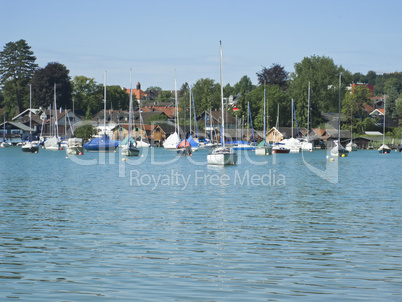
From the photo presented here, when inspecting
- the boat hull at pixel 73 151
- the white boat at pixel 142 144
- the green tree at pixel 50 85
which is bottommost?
the white boat at pixel 142 144

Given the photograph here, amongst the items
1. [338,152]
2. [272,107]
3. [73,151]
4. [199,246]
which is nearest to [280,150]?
[338,152]

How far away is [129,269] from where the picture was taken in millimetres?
17406

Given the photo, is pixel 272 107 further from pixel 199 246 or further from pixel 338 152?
pixel 199 246

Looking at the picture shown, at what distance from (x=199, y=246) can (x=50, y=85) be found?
577 feet

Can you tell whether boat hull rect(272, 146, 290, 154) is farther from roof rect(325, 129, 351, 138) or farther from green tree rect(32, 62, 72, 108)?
green tree rect(32, 62, 72, 108)

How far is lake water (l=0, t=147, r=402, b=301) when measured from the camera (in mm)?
15359

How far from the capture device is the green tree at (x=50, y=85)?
189375 millimetres

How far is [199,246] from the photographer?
21.0 metres

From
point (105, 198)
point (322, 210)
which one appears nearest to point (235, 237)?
point (322, 210)

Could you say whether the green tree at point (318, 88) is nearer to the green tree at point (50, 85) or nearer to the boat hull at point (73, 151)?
the green tree at point (50, 85)

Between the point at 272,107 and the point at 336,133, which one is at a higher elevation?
the point at 272,107

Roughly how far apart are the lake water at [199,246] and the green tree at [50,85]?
154891 millimetres

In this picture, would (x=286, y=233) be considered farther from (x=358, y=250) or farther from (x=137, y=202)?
(x=137, y=202)

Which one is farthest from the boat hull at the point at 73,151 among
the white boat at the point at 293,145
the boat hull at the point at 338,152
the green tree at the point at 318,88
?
the green tree at the point at 318,88
